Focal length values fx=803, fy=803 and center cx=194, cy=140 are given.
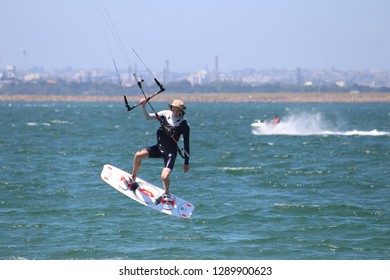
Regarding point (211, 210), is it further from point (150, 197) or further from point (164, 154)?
point (164, 154)

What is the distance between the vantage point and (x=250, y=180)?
2981 centimetres

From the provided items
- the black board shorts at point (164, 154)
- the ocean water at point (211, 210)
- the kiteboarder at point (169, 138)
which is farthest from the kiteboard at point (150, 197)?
the black board shorts at point (164, 154)

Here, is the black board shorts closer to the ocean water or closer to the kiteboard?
the kiteboard

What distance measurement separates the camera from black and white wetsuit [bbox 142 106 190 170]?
15.7 m

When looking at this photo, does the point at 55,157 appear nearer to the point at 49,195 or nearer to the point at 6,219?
the point at 49,195

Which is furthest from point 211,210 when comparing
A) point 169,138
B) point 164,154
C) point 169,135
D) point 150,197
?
point 169,135

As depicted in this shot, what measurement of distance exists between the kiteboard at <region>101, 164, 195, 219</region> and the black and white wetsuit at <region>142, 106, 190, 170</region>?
1.30 m

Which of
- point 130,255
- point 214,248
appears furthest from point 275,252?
point 130,255

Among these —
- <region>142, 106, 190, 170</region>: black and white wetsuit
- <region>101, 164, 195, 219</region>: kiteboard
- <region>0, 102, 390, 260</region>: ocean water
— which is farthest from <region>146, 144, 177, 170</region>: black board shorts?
<region>0, 102, 390, 260</region>: ocean water

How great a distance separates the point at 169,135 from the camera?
1588cm

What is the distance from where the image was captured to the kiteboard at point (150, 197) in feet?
55.9

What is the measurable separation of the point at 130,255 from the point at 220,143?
35.4 meters

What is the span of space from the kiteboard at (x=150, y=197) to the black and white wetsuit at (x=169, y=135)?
1.30 m

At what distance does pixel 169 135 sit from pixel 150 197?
77.2 inches
